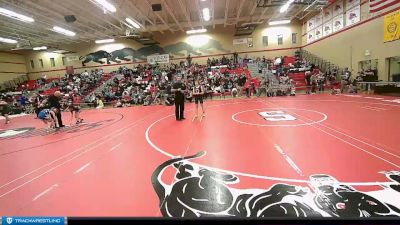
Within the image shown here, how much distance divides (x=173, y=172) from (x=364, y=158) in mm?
3198

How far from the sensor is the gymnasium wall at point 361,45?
15175mm

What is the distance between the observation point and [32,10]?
1648 cm

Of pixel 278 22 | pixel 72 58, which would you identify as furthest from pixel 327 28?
pixel 72 58

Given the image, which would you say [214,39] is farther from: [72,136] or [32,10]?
[72,136]

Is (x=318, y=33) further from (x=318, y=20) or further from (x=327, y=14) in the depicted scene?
(x=327, y=14)

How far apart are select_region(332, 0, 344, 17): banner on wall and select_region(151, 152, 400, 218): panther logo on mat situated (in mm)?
18976

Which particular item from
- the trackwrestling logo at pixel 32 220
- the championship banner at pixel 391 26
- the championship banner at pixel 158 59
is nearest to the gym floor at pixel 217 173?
the trackwrestling logo at pixel 32 220

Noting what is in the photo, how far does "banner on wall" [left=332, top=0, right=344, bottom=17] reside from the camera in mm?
19219

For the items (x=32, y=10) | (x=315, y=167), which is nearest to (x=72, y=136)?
(x=315, y=167)

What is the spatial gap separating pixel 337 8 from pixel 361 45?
4218 millimetres

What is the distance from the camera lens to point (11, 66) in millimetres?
30234

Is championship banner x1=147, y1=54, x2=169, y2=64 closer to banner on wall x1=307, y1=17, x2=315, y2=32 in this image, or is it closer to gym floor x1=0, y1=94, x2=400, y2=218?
banner on wall x1=307, y1=17, x2=315, y2=32

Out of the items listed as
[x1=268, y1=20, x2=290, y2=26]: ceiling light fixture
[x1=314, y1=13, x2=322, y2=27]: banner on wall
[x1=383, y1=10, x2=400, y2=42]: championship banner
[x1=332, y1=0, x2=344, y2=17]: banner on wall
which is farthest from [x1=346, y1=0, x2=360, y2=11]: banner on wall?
[x1=268, y1=20, x2=290, y2=26]: ceiling light fixture

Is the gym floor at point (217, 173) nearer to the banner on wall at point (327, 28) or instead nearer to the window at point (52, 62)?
the banner on wall at point (327, 28)
